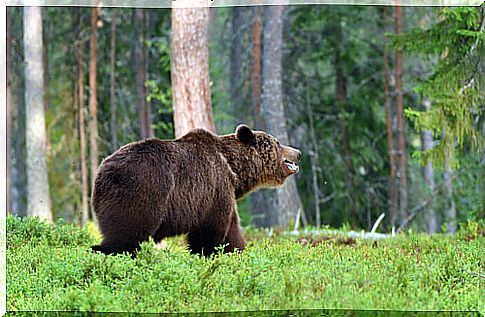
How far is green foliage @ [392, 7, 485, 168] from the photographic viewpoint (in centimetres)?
817

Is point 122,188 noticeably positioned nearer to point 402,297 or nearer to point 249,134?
point 249,134

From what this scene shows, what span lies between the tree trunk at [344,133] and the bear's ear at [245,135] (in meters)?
8.87

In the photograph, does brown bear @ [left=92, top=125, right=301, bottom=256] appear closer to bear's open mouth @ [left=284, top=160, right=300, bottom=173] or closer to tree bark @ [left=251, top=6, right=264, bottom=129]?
bear's open mouth @ [left=284, top=160, right=300, bottom=173]

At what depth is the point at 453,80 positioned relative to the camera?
8633 mm

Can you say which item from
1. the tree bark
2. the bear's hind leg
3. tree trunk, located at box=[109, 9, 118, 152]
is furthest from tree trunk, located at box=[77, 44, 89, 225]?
the bear's hind leg

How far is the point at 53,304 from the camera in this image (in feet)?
16.4

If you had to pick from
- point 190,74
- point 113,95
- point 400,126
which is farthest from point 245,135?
point 113,95

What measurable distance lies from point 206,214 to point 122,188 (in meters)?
0.94

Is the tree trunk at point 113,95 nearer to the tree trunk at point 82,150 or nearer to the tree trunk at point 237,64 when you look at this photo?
the tree trunk at point 82,150

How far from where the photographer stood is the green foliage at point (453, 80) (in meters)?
8.17

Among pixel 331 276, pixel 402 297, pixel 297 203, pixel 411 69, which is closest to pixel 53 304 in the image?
pixel 331 276

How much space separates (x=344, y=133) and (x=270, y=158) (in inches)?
387

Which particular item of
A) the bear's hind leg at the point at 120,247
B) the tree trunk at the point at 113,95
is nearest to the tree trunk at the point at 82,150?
the tree trunk at the point at 113,95

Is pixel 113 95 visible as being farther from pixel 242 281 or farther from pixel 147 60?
pixel 242 281
